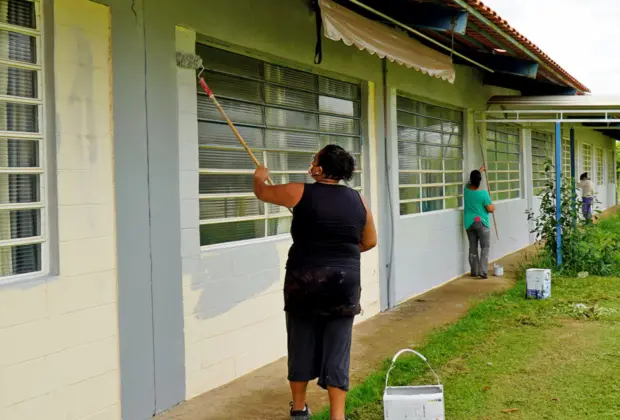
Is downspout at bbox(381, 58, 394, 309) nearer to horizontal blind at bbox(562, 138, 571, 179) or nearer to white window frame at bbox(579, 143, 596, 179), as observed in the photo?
horizontal blind at bbox(562, 138, 571, 179)

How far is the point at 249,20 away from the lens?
511 cm

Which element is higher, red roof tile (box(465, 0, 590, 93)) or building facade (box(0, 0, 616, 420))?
red roof tile (box(465, 0, 590, 93))

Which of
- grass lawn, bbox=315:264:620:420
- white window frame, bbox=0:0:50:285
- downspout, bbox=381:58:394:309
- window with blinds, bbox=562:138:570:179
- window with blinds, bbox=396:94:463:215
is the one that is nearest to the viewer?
white window frame, bbox=0:0:50:285

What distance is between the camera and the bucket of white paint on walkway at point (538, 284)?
7.71 m

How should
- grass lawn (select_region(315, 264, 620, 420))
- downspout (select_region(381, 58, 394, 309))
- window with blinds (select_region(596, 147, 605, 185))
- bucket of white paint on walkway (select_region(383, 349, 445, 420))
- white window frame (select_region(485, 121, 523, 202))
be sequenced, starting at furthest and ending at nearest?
window with blinds (select_region(596, 147, 605, 185)) < white window frame (select_region(485, 121, 523, 202)) < downspout (select_region(381, 58, 394, 309)) < grass lawn (select_region(315, 264, 620, 420)) < bucket of white paint on walkway (select_region(383, 349, 445, 420))

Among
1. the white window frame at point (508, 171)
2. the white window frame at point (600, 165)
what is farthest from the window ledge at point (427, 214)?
the white window frame at point (600, 165)

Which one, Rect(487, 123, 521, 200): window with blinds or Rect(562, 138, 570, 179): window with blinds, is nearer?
Rect(487, 123, 521, 200): window with blinds

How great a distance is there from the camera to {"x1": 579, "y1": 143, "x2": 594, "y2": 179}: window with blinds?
2045 centimetres

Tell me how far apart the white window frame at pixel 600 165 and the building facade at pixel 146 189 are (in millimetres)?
18986

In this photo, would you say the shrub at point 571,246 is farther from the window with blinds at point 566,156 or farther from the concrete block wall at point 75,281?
the window with blinds at point 566,156

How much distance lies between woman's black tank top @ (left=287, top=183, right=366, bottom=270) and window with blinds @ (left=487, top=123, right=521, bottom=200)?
8.08 metres

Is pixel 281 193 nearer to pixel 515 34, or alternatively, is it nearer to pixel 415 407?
pixel 415 407

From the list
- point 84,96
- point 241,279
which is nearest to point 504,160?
point 241,279

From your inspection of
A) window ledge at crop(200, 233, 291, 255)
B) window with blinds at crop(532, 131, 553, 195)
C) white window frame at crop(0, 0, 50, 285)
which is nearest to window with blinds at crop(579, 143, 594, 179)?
window with blinds at crop(532, 131, 553, 195)
